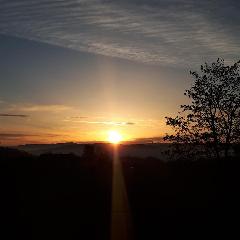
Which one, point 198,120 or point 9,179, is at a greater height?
point 198,120

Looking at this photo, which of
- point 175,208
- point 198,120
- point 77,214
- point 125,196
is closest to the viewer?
point 77,214

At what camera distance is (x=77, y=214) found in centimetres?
2659

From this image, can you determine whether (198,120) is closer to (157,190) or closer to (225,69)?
(225,69)

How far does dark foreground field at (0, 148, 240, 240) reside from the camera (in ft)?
78.7

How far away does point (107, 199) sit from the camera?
30.6m

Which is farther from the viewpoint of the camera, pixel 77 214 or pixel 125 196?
pixel 125 196

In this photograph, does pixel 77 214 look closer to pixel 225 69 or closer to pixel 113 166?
pixel 113 166

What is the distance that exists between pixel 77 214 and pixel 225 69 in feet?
75.4

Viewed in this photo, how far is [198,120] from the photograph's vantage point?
4112 centimetres

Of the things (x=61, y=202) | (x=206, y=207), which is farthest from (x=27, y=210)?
(x=206, y=207)

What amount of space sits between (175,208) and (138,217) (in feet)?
10.9

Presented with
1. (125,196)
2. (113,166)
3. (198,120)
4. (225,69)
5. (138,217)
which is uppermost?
Result: (225,69)

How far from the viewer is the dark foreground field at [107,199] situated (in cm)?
2400

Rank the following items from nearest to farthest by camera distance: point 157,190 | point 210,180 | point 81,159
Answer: point 157,190
point 210,180
point 81,159
